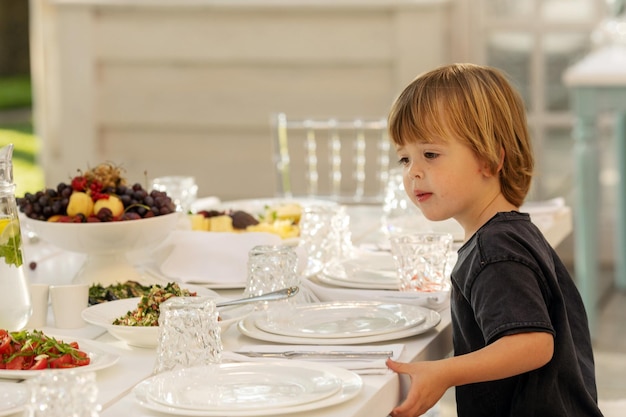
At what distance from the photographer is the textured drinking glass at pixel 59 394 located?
1039 mm

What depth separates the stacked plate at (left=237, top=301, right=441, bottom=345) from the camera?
1576mm

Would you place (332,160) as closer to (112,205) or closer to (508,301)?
(112,205)

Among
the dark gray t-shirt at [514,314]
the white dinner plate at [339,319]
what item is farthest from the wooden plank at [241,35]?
the dark gray t-shirt at [514,314]

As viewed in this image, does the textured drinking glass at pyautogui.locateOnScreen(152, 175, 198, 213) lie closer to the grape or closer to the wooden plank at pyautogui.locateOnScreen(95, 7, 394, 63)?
the grape

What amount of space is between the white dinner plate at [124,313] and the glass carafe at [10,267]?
10 centimetres

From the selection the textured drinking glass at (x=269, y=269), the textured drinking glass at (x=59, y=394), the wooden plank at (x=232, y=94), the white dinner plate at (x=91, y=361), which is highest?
the wooden plank at (x=232, y=94)

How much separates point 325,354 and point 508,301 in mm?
259

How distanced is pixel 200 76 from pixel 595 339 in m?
2.13

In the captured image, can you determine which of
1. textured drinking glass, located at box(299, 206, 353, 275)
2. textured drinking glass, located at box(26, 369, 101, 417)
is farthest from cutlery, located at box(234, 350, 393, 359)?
textured drinking glass, located at box(299, 206, 353, 275)

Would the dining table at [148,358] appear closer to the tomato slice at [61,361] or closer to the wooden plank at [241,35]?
the tomato slice at [61,361]

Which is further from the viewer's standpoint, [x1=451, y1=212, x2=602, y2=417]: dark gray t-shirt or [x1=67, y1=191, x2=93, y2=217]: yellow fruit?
[x1=67, y1=191, x2=93, y2=217]: yellow fruit

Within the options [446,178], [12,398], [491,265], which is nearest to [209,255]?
[446,178]

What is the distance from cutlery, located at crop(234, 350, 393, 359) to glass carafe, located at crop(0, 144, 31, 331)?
35 cm

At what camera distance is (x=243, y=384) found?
1323 millimetres
